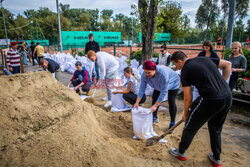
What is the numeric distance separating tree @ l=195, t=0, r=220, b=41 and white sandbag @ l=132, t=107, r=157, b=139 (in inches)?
1169

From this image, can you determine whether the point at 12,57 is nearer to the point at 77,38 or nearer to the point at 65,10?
the point at 77,38

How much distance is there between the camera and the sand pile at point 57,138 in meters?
1.96

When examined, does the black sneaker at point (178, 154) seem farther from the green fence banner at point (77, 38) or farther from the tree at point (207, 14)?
the tree at point (207, 14)

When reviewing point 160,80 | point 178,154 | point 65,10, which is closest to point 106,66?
point 160,80

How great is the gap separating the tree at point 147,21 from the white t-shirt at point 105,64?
2041mm

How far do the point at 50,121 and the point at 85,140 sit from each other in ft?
1.77

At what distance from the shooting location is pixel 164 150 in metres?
2.61

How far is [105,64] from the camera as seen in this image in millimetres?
4395

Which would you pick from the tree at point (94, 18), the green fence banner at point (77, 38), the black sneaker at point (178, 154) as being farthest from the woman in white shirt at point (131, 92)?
the tree at point (94, 18)

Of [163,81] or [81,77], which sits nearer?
[163,81]

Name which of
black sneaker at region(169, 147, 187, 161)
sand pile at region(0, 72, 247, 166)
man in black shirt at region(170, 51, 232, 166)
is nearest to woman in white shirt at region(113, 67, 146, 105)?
sand pile at region(0, 72, 247, 166)

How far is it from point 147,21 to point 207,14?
29176 mm

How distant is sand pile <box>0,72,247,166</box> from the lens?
1.96 meters

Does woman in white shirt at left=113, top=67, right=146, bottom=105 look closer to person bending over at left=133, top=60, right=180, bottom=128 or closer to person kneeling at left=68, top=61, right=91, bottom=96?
person bending over at left=133, top=60, right=180, bottom=128
